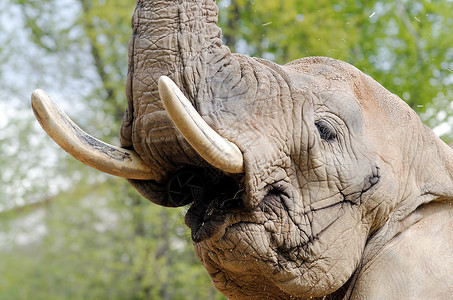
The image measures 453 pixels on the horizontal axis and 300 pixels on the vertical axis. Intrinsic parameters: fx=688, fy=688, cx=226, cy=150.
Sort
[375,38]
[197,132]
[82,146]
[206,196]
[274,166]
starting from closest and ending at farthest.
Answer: [197,132] < [82,146] < [274,166] < [206,196] < [375,38]

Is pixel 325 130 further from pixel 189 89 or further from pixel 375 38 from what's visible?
pixel 375 38

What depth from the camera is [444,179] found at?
113 inches

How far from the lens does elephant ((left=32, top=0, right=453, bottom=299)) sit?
2.34 meters

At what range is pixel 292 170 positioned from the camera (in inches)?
98.5

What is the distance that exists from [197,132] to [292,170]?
0.53m

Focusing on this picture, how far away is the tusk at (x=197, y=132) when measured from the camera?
2049mm

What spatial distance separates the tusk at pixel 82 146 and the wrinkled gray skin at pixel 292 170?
0.19 feet

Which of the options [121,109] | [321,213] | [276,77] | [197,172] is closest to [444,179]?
[321,213]

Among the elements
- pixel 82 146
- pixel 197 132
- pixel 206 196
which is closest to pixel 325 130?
pixel 206 196

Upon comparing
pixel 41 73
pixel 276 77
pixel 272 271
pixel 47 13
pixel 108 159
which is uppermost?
pixel 276 77

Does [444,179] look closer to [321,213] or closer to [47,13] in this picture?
[321,213]

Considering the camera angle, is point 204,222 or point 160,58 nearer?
point 160,58

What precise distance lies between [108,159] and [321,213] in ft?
2.61

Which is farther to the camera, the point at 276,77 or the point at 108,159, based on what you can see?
the point at 276,77
